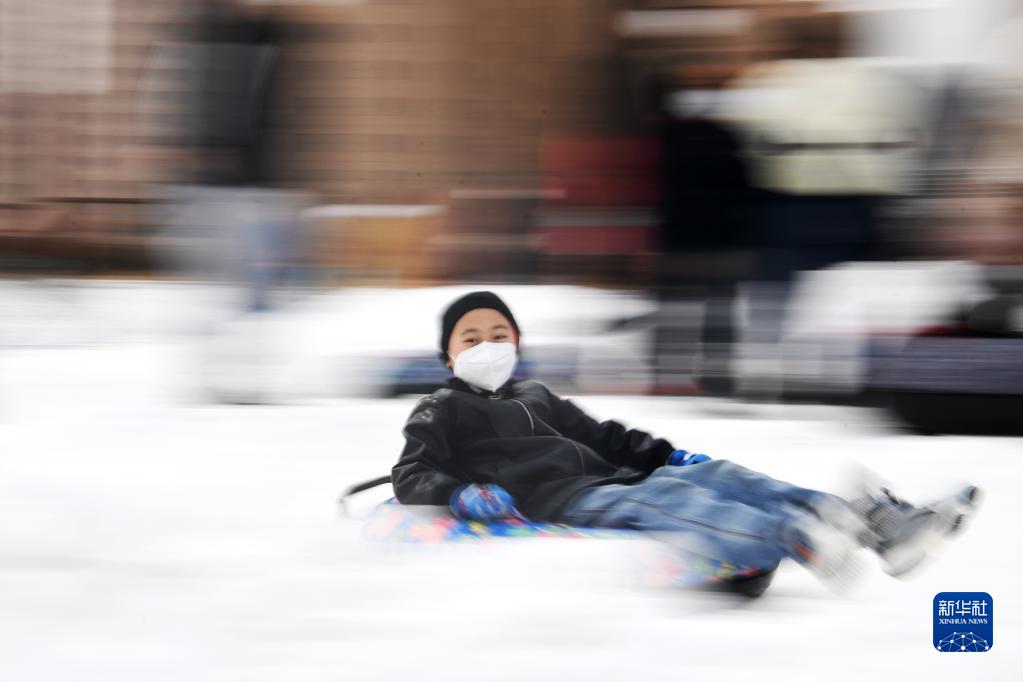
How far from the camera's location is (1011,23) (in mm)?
3037

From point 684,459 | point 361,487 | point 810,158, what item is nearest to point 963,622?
point 684,459

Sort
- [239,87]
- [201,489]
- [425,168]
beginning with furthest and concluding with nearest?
1. [425,168]
2. [239,87]
3. [201,489]

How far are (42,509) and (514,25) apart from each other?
6.95ft

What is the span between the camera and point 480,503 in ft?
6.35

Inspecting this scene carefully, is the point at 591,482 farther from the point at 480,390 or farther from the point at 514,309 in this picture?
the point at 514,309

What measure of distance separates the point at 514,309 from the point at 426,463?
1.91 ft

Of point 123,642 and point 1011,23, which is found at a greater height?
point 1011,23

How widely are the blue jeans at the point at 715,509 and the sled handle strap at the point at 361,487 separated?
337 mm

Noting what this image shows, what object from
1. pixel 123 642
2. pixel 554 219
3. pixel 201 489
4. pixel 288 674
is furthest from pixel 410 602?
pixel 554 219

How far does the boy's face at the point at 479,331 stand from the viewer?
6.71 ft

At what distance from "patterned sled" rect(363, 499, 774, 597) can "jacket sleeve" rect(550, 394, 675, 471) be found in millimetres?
180

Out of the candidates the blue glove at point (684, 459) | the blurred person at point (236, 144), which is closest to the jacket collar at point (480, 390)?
the blue glove at point (684, 459)

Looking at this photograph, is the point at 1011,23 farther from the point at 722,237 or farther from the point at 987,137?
the point at 722,237

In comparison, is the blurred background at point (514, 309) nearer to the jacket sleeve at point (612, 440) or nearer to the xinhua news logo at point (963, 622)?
the xinhua news logo at point (963, 622)
